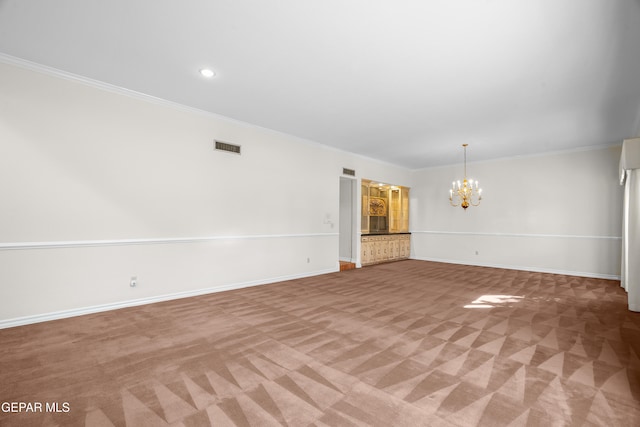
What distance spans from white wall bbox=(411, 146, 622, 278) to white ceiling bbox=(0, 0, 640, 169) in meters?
2.08

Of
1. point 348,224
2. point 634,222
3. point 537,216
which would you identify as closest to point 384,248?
point 348,224

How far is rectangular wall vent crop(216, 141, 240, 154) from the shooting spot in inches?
207

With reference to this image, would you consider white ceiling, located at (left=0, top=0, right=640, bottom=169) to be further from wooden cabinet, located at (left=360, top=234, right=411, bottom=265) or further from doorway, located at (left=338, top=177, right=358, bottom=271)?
wooden cabinet, located at (left=360, top=234, right=411, bottom=265)

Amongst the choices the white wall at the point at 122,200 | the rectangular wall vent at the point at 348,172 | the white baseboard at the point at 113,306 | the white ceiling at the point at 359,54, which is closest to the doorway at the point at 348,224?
the rectangular wall vent at the point at 348,172

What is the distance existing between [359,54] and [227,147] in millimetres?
3057

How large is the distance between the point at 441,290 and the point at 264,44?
5.01 meters

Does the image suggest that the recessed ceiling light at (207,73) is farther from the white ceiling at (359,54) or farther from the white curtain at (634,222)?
the white curtain at (634,222)

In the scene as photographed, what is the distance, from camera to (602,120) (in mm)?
5238

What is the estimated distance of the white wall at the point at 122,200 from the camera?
3488 millimetres

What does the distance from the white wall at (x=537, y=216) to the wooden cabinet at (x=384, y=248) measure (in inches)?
29.6

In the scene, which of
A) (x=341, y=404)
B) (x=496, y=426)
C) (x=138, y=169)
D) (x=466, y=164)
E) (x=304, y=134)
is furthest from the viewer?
(x=466, y=164)

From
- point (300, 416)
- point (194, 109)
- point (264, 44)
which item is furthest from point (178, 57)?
point (300, 416)

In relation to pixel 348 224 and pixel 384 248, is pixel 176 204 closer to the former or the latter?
pixel 348 224

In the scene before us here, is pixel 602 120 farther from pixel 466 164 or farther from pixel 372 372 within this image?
pixel 372 372
